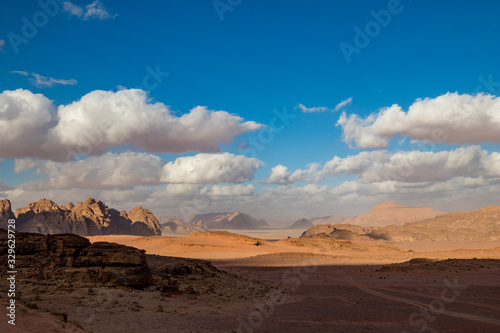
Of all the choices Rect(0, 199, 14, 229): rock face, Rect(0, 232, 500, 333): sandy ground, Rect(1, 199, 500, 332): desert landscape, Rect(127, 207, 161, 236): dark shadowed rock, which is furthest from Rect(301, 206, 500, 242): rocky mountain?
Rect(0, 199, 14, 229): rock face

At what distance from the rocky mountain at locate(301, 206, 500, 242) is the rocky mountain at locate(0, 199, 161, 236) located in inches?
2609

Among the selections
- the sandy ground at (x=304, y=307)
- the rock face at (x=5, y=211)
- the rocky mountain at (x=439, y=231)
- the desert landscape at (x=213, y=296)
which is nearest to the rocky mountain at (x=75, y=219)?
the rock face at (x=5, y=211)

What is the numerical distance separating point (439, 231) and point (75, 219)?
373 ft

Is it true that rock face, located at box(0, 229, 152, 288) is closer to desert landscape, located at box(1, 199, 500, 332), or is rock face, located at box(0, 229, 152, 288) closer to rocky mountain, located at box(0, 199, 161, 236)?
desert landscape, located at box(1, 199, 500, 332)

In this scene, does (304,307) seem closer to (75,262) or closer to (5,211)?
(75,262)

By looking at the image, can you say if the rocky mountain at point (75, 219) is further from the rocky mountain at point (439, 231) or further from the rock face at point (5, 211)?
the rocky mountain at point (439, 231)

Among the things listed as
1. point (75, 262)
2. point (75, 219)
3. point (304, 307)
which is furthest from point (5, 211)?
point (304, 307)

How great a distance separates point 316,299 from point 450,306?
6709mm

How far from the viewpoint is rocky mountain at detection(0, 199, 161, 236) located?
107438mm

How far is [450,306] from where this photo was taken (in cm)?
1792

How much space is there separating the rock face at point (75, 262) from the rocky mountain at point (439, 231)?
3585 inches

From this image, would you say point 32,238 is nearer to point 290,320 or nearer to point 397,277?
point 290,320

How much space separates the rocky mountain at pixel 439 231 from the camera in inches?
4218

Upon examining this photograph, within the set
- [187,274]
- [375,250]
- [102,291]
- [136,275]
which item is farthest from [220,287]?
[375,250]
